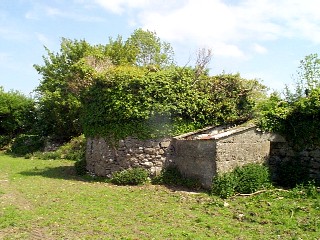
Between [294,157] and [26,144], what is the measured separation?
24.3 metres

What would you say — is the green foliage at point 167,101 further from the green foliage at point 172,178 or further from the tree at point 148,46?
the tree at point 148,46

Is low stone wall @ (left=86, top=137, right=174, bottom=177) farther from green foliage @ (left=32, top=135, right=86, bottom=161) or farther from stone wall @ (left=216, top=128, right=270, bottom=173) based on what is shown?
green foliage @ (left=32, top=135, right=86, bottom=161)

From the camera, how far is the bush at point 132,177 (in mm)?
14508

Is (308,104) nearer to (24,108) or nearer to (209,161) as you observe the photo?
(209,161)

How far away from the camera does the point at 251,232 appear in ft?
27.5

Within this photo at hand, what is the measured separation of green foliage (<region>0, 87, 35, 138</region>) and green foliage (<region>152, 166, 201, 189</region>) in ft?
79.8

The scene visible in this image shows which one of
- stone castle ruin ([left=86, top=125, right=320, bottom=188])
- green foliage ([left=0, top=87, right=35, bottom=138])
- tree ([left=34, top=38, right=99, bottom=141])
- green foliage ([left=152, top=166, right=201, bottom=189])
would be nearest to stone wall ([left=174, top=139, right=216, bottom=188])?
stone castle ruin ([left=86, top=125, right=320, bottom=188])

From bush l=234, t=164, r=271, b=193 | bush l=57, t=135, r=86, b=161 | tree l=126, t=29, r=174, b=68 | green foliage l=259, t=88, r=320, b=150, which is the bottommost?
bush l=234, t=164, r=271, b=193

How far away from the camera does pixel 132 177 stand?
14.5 m

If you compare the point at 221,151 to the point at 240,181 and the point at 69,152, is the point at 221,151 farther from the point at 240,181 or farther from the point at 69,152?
the point at 69,152

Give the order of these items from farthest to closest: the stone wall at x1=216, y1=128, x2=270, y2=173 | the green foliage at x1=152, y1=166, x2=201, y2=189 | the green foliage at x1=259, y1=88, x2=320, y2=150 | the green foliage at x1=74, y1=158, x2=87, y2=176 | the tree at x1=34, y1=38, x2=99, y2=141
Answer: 1. the tree at x1=34, y1=38, x2=99, y2=141
2. the green foliage at x1=74, y1=158, x2=87, y2=176
3. the green foliage at x1=152, y1=166, x2=201, y2=189
4. the green foliage at x1=259, y1=88, x2=320, y2=150
5. the stone wall at x1=216, y1=128, x2=270, y2=173

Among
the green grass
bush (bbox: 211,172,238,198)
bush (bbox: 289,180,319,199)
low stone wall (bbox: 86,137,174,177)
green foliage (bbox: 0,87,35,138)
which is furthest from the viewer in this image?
green foliage (bbox: 0,87,35,138)

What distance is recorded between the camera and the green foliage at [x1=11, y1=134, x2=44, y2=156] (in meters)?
30.6

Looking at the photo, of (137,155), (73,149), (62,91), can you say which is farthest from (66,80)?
(137,155)
